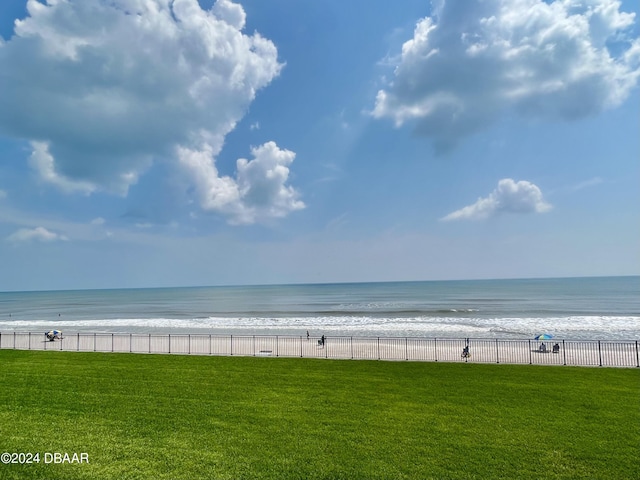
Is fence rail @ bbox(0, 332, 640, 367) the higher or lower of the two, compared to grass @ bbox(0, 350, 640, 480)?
lower

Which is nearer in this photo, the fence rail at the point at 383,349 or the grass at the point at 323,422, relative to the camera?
the grass at the point at 323,422

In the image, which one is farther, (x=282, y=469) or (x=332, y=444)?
(x=332, y=444)

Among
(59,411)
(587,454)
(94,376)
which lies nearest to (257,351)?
(94,376)

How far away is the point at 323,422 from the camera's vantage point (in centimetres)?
988

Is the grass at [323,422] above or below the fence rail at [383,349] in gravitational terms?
above

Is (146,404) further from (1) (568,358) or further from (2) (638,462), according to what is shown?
(1) (568,358)

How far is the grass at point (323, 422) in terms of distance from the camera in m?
7.63

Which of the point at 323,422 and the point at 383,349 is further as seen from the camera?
the point at 383,349

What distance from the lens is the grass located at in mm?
7633

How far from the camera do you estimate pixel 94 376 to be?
567 inches

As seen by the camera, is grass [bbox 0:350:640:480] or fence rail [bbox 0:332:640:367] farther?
fence rail [bbox 0:332:640:367]

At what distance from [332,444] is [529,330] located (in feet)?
112

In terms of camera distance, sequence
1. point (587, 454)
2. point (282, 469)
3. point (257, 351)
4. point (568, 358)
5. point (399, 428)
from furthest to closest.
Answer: point (257, 351)
point (568, 358)
point (399, 428)
point (587, 454)
point (282, 469)

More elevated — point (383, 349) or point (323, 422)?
point (323, 422)
